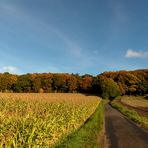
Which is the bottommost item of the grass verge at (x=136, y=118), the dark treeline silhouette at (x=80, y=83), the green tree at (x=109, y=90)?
the grass verge at (x=136, y=118)

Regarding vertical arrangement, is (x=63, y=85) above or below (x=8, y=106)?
above

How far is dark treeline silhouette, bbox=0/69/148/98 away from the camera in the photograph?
13025 cm

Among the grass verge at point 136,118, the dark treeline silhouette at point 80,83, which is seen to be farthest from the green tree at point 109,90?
the grass verge at point 136,118

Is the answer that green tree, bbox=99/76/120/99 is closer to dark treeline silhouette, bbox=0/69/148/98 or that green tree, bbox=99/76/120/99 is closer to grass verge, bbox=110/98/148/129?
dark treeline silhouette, bbox=0/69/148/98

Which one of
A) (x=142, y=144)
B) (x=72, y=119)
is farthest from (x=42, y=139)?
(x=72, y=119)

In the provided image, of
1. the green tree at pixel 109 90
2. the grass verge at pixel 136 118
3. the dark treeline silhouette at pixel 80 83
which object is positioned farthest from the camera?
the dark treeline silhouette at pixel 80 83

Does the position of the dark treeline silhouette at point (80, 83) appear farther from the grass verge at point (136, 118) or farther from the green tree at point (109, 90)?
the grass verge at point (136, 118)

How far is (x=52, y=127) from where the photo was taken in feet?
53.1

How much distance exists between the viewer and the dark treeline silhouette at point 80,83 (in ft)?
427

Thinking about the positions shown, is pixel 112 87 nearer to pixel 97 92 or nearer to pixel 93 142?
pixel 97 92

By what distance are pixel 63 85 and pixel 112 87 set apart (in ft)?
101

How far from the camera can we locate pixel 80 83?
147875 millimetres

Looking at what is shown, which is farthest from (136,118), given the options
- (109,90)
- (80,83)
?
(80,83)

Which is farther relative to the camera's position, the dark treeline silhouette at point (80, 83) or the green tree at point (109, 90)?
the dark treeline silhouette at point (80, 83)
